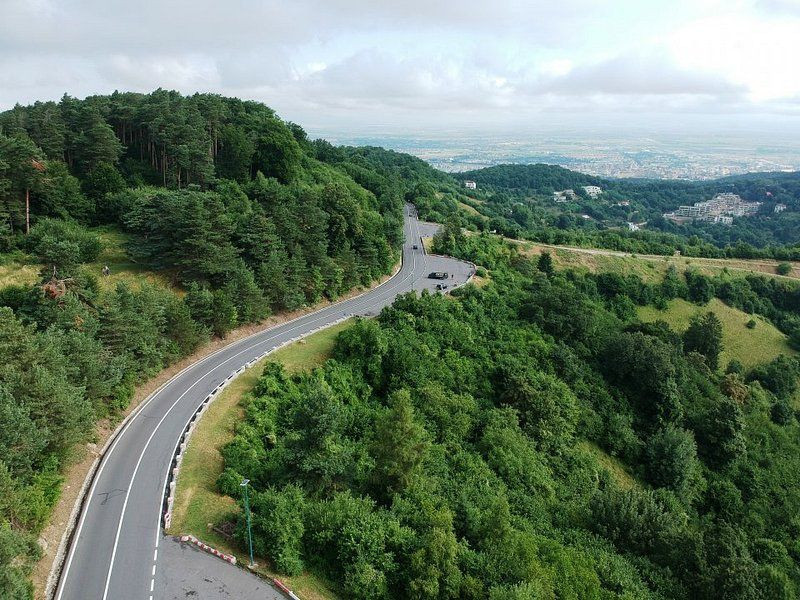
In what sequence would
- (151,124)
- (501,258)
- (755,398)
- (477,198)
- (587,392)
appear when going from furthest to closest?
(477,198) → (501,258) → (151,124) → (755,398) → (587,392)

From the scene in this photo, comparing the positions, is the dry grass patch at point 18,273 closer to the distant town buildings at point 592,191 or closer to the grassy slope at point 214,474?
the grassy slope at point 214,474

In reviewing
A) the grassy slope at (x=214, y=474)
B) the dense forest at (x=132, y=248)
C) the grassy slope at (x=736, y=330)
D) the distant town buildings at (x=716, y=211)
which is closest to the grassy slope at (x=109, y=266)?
the dense forest at (x=132, y=248)

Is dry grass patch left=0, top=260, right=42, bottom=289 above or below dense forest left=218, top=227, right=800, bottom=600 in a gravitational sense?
above

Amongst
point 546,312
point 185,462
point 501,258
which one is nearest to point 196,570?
point 185,462

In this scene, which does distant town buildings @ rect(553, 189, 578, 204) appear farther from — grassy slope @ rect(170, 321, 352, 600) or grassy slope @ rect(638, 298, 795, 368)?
grassy slope @ rect(170, 321, 352, 600)

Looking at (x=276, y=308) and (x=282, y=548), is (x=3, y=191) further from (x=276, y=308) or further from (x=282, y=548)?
(x=282, y=548)

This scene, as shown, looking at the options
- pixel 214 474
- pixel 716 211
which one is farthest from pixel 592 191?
pixel 214 474

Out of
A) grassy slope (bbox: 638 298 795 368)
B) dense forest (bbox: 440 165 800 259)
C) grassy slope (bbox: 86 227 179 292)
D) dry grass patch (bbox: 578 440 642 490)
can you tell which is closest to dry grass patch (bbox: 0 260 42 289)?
grassy slope (bbox: 86 227 179 292)

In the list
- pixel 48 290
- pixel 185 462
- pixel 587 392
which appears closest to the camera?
pixel 185 462
